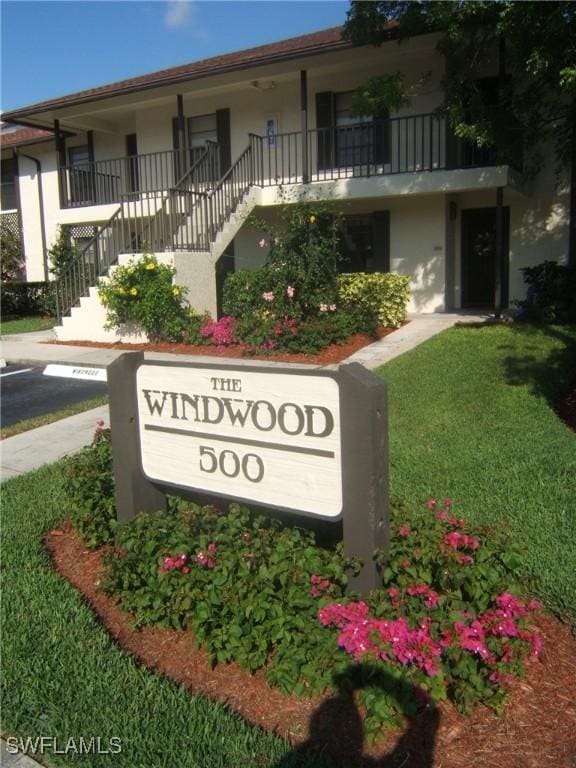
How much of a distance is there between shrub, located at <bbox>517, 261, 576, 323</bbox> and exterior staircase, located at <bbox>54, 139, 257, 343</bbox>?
6108 millimetres

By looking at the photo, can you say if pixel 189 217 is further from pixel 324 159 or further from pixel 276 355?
pixel 276 355

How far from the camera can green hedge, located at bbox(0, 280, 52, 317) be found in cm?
2006

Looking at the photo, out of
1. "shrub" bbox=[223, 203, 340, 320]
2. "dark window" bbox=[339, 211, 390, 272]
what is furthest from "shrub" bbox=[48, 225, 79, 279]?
"shrub" bbox=[223, 203, 340, 320]

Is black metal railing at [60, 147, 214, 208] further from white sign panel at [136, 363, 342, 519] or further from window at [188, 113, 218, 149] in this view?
white sign panel at [136, 363, 342, 519]

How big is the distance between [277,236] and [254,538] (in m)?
9.26

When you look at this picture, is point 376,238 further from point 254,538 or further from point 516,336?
point 254,538

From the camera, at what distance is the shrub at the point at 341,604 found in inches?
99.8

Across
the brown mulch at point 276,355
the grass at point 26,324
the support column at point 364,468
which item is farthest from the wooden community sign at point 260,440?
the grass at point 26,324

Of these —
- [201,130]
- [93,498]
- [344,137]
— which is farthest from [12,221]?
[93,498]

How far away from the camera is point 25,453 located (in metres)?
6.29

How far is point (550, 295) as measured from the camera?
1271 cm

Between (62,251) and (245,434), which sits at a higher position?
(62,251)

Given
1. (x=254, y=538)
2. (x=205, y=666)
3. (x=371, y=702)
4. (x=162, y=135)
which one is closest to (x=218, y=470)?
(x=254, y=538)

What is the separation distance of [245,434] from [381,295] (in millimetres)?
9833
